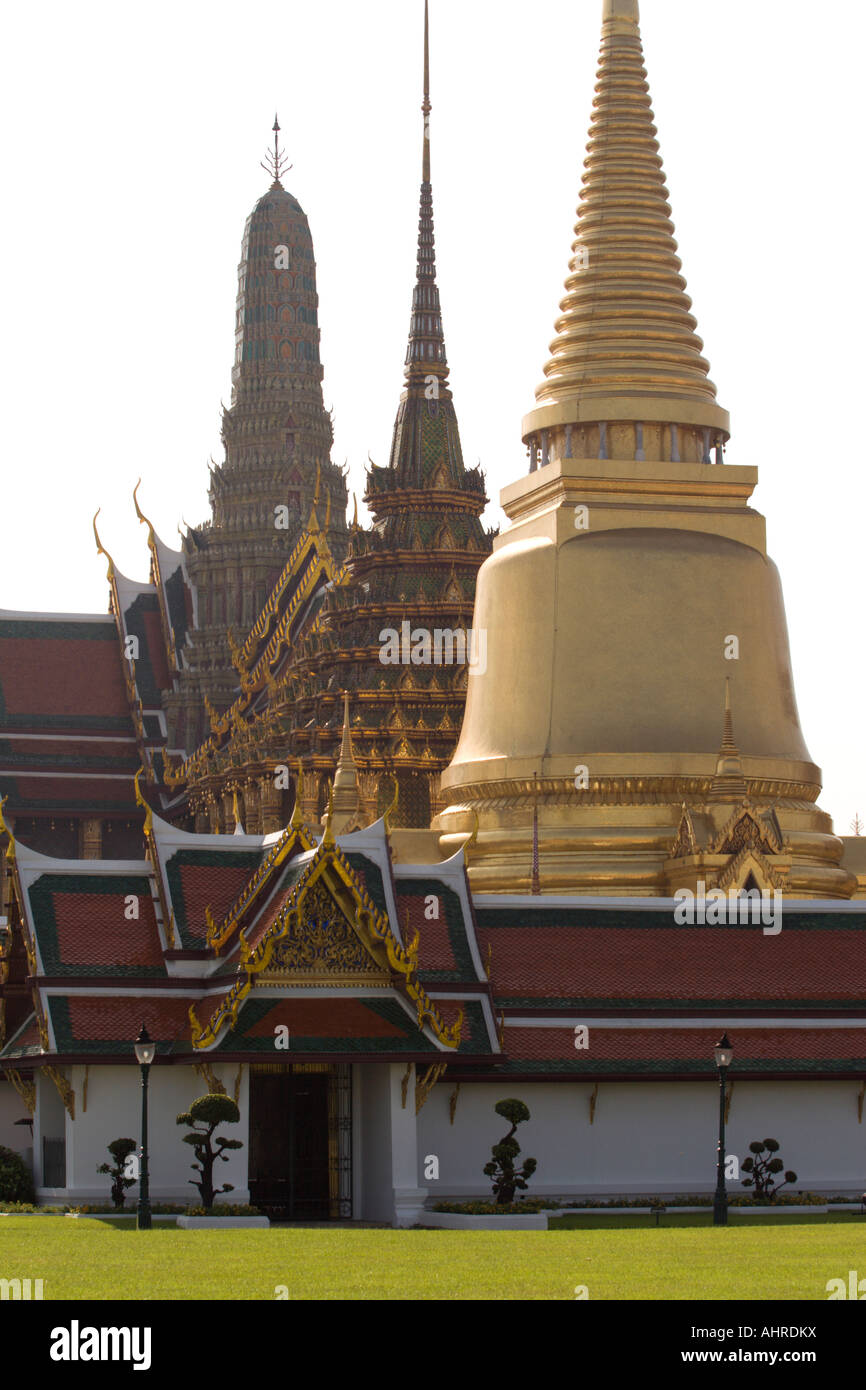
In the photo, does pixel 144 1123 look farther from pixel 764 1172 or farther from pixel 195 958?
pixel 764 1172

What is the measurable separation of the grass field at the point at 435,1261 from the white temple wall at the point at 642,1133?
4321 mm

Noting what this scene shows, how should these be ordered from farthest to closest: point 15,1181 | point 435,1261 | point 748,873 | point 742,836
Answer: point 742,836, point 748,873, point 15,1181, point 435,1261

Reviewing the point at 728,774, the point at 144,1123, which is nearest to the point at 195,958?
the point at 144,1123

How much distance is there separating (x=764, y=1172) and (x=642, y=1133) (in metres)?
1.43

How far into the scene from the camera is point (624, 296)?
1731 inches

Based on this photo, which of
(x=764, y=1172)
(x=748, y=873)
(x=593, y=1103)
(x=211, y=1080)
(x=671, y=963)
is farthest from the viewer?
(x=748, y=873)

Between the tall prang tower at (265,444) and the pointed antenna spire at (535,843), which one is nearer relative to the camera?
the pointed antenna spire at (535,843)

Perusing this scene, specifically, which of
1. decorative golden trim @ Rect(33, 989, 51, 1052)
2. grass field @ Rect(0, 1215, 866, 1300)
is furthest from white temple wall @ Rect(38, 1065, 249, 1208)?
grass field @ Rect(0, 1215, 866, 1300)

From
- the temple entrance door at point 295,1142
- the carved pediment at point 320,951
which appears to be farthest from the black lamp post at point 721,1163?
the temple entrance door at point 295,1142

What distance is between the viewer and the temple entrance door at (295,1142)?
28.5 m

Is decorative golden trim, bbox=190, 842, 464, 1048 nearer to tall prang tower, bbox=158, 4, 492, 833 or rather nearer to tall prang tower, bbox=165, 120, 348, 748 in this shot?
tall prang tower, bbox=158, 4, 492, 833

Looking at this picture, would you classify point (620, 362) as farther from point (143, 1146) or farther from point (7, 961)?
point (143, 1146)

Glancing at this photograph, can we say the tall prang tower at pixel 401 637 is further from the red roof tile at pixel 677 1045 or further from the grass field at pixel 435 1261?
the grass field at pixel 435 1261

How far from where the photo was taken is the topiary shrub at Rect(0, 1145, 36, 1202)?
96.0 feet
